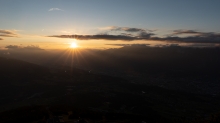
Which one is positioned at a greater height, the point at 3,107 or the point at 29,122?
the point at 29,122

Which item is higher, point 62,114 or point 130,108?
point 62,114

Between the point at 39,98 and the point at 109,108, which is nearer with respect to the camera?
the point at 109,108

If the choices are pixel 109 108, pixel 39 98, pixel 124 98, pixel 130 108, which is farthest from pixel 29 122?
pixel 124 98

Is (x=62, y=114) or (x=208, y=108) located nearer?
(x=62, y=114)

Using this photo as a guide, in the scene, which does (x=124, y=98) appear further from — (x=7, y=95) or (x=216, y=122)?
(x=216, y=122)

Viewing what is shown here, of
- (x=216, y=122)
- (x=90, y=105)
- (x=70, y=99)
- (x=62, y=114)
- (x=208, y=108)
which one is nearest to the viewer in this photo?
(x=216, y=122)

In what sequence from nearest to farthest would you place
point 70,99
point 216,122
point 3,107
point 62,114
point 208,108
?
point 216,122
point 62,114
point 3,107
point 70,99
point 208,108

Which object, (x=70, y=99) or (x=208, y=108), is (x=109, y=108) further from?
(x=208, y=108)

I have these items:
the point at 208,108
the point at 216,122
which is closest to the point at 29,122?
the point at 216,122

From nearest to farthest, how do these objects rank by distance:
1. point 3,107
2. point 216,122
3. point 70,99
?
point 216,122
point 3,107
point 70,99
